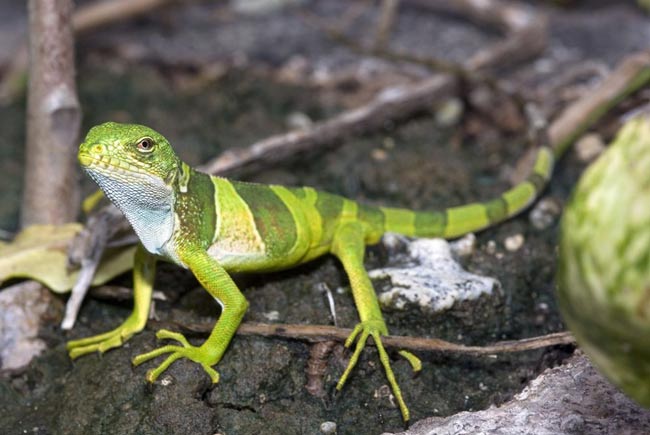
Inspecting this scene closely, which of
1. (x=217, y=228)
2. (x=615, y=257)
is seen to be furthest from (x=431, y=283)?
(x=615, y=257)

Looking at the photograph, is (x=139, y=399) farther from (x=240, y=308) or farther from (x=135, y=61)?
(x=135, y=61)

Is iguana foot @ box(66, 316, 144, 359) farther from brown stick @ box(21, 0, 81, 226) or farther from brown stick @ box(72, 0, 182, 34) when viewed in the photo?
brown stick @ box(72, 0, 182, 34)

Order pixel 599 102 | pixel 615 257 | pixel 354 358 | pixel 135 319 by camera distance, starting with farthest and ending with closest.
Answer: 1. pixel 599 102
2. pixel 135 319
3. pixel 354 358
4. pixel 615 257

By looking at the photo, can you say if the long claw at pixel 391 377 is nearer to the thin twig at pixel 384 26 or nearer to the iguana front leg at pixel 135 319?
the iguana front leg at pixel 135 319

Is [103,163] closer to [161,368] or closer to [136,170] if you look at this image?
[136,170]

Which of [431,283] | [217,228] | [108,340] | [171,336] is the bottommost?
[108,340]

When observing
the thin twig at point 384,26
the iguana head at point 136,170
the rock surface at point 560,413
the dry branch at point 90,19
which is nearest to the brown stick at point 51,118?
the iguana head at point 136,170

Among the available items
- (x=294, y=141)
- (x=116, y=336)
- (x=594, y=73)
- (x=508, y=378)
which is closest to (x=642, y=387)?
(x=508, y=378)

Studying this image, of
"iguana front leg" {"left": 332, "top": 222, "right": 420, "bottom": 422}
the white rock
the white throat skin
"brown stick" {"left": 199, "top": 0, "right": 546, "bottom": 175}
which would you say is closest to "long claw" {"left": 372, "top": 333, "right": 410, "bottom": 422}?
"iguana front leg" {"left": 332, "top": 222, "right": 420, "bottom": 422}
